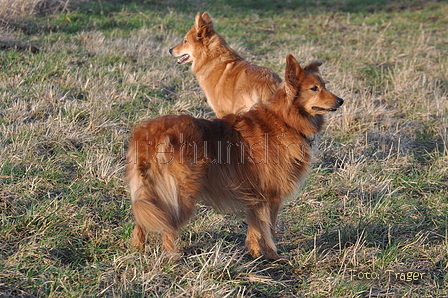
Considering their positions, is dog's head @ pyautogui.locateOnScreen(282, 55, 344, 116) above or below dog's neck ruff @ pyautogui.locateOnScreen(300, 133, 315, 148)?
above

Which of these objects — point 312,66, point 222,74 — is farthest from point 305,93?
point 222,74

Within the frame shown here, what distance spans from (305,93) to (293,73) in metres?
0.19

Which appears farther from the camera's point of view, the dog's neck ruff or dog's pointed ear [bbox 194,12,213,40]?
dog's pointed ear [bbox 194,12,213,40]

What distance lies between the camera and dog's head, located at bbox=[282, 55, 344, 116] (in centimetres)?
364

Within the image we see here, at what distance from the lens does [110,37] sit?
9.40m

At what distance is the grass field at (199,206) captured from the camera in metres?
3.42

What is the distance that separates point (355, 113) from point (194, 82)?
2779mm

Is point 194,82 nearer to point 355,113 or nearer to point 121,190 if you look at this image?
point 355,113

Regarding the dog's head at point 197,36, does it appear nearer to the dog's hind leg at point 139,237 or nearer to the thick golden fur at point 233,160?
the thick golden fur at point 233,160

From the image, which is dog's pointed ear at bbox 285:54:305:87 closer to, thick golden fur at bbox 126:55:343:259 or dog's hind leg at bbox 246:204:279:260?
thick golden fur at bbox 126:55:343:259

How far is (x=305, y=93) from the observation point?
369 centimetres

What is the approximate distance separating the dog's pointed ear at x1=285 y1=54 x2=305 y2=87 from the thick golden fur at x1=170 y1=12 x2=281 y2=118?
1.62 m

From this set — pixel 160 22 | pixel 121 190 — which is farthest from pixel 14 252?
pixel 160 22

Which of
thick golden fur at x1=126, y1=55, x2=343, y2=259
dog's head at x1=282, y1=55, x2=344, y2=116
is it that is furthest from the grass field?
dog's head at x1=282, y1=55, x2=344, y2=116
